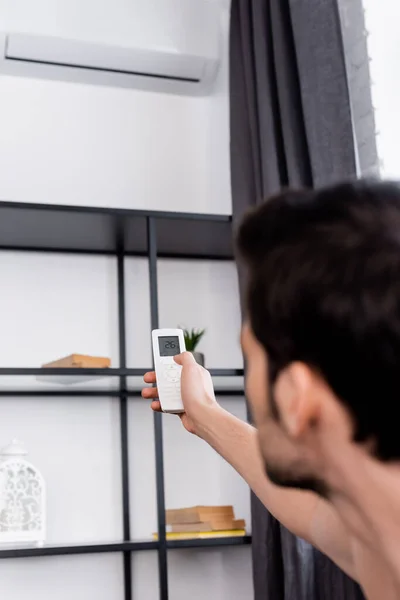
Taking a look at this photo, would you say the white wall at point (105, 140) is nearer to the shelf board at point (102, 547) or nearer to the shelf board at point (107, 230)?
the shelf board at point (107, 230)

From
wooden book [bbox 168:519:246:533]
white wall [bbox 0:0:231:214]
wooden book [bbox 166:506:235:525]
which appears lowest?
wooden book [bbox 168:519:246:533]

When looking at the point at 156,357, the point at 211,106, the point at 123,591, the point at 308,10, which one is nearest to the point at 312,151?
the point at 308,10

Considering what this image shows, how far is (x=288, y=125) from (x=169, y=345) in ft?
2.49

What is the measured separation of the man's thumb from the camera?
1.44 meters

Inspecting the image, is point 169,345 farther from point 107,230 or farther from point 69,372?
point 107,230

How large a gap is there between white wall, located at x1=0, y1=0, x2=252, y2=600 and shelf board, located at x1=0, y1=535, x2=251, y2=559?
284 millimetres

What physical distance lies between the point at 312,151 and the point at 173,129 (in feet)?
2.75

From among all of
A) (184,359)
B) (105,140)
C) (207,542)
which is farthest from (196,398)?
(105,140)

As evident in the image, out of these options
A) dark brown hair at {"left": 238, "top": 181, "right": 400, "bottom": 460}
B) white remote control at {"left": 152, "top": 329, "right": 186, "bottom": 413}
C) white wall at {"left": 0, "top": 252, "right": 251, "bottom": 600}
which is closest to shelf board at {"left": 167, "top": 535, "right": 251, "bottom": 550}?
white wall at {"left": 0, "top": 252, "right": 251, "bottom": 600}

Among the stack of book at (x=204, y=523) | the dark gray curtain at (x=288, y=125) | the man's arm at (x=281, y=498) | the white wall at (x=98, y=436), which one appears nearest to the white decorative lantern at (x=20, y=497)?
the white wall at (x=98, y=436)

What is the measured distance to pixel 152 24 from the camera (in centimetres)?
258

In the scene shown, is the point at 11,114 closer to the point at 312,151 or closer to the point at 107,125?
the point at 107,125

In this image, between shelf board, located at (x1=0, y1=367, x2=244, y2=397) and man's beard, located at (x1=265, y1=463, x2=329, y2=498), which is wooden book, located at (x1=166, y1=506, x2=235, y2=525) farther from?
man's beard, located at (x1=265, y1=463, x2=329, y2=498)

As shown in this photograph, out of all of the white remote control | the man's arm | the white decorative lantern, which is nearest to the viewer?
the man's arm
